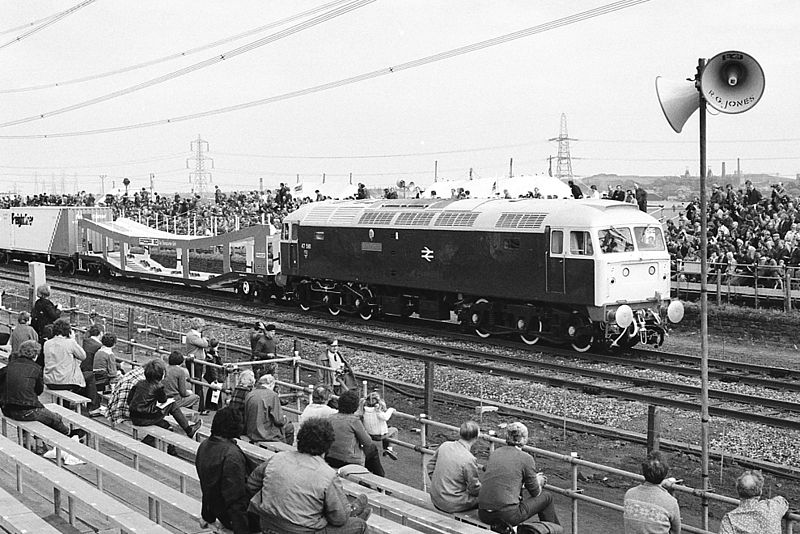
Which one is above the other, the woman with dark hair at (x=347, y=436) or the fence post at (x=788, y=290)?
the fence post at (x=788, y=290)

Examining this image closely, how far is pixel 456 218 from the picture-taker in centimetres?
2519

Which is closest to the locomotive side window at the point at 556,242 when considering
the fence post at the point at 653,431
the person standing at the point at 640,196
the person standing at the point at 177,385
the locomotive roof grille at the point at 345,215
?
the person standing at the point at 640,196

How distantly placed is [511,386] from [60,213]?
33.0 meters

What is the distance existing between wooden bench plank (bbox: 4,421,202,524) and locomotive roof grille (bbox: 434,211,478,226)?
15284 mm

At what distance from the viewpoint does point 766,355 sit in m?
23.0

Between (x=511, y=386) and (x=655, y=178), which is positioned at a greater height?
(x=655, y=178)

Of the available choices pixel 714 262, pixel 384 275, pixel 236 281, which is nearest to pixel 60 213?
pixel 236 281

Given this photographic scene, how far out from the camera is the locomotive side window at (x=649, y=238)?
22.1 meters

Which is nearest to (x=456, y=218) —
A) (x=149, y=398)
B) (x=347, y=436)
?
(x=149, y=398)

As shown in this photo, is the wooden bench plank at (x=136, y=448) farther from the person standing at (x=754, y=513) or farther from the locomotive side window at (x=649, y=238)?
the locomotive side window at (x=649, y=238)

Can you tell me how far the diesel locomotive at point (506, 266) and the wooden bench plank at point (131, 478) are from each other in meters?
13.5

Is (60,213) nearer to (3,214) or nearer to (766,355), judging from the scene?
(3,214)

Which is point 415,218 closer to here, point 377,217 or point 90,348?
point 377,217

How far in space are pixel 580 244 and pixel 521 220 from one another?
196 cm
